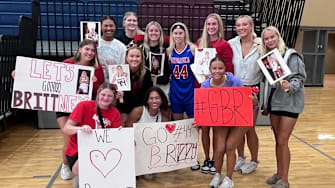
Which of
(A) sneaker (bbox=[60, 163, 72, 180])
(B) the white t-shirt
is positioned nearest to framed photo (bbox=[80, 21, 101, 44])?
(B) the white t-shirt

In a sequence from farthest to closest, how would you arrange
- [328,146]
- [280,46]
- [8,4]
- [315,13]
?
[315,13] < [8,4] < [328,146] < [280,46]

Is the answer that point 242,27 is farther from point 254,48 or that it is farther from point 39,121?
point 39,121

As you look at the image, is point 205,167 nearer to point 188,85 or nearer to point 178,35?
point 188,85

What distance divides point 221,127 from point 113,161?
0.93 meters

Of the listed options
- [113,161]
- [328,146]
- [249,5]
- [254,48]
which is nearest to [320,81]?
[249,5]

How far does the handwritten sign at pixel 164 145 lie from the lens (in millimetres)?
2451

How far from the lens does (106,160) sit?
212 centimetres

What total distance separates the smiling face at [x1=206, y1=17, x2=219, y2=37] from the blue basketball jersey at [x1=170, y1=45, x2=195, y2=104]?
255mm

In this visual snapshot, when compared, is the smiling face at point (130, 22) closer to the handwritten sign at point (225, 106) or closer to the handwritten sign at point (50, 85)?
the handwritten sign at point (50, 85)

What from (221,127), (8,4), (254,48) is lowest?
(221,127)

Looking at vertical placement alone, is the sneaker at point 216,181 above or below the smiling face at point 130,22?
below

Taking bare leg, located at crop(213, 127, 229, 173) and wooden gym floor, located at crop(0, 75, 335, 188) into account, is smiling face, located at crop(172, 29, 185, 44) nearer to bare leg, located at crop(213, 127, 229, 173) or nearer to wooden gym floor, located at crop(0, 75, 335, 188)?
bare leg, located at crop(213, 127, 229, 173)

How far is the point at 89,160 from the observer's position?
2.09 metres

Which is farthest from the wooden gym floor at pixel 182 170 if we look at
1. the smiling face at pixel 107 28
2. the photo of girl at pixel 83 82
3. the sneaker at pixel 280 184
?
the smiling face at pixel 107 28
